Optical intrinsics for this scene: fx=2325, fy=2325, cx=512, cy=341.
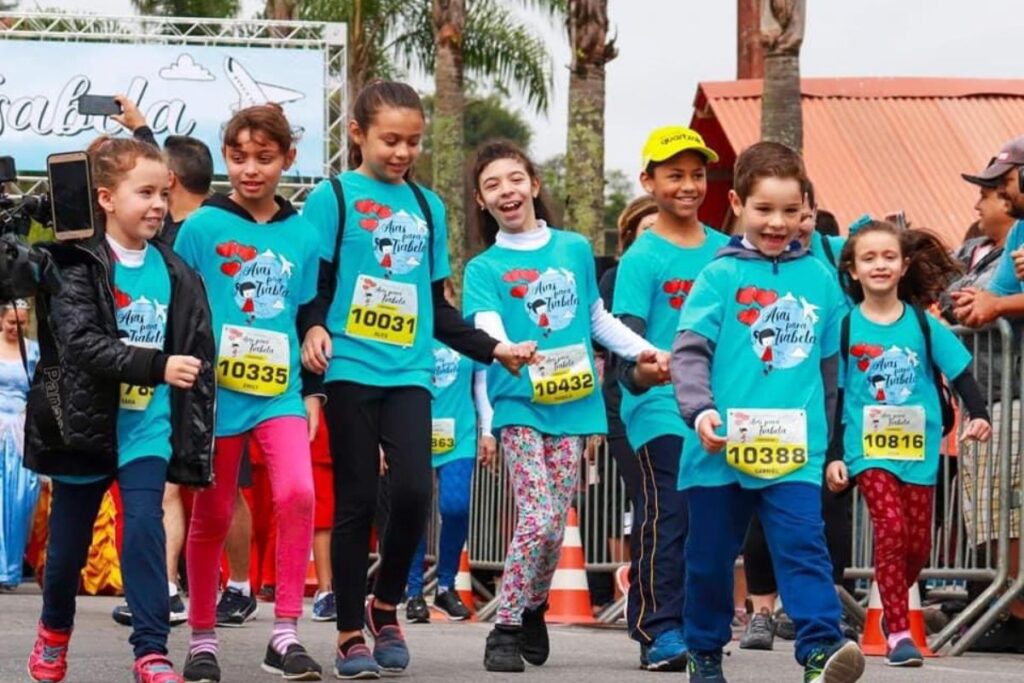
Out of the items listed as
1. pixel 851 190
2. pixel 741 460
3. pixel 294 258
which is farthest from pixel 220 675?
pixel 851 190

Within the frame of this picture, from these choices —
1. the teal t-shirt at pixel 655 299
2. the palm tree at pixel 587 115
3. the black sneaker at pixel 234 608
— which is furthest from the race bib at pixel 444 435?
the palm tree at pixel 587 115

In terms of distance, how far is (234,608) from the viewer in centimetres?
1113

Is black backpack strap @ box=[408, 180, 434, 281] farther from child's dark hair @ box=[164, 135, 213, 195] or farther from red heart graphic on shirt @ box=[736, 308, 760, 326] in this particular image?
child's dark hair @ box=[164, 135, 213, 195]

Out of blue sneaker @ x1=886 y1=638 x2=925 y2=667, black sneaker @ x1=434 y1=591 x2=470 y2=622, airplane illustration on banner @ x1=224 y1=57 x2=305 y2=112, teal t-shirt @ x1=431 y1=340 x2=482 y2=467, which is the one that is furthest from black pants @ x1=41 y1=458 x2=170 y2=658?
airplane illustration on banner @ x1=224 y1=57 x2=305 y2=112

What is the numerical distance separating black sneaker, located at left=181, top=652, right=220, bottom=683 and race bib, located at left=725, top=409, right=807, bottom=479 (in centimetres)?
193

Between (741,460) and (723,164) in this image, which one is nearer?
(741,460)

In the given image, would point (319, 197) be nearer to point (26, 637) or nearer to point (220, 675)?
point (220, 675)

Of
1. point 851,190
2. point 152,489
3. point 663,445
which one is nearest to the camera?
point 152,489

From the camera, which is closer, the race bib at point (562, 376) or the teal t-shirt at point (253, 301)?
the teal t-shirt at point (253, 301)

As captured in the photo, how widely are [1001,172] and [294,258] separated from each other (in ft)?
12.1

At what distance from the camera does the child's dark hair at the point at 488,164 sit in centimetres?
900

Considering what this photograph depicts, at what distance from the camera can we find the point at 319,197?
8.20m

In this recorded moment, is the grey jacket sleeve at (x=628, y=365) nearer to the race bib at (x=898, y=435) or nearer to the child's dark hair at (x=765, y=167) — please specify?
the child's dark hair at (x=765, y=167)

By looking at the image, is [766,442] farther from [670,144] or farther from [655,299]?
[670,144]
